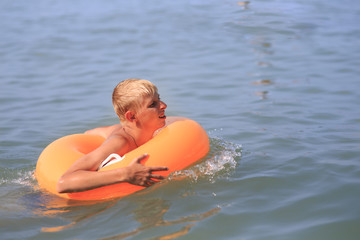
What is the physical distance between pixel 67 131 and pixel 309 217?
Answer: 3.50 m

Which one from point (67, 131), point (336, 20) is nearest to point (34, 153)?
point (67, 131)

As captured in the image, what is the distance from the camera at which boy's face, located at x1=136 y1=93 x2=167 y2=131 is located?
393 centimetres

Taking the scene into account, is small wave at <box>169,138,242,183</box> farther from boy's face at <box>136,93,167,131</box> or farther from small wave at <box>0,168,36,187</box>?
small wave at <box>0,168,36,187</box>

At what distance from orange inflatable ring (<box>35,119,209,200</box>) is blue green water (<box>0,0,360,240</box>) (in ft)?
0.32

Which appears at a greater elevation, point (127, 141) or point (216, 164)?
point (127, 141)

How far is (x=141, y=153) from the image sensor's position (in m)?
3.80

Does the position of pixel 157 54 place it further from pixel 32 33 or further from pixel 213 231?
pixel 213 231

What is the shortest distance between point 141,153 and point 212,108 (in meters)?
2.87

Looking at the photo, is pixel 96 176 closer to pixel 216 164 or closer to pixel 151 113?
pixel 151 113

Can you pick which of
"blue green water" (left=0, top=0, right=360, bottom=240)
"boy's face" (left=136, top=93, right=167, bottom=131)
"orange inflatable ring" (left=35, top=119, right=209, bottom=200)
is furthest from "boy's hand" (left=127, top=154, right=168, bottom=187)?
"boy's face" (left=136, top=93, right=167, bottom=131)

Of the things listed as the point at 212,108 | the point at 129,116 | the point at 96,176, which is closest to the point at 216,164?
the point at 129,116

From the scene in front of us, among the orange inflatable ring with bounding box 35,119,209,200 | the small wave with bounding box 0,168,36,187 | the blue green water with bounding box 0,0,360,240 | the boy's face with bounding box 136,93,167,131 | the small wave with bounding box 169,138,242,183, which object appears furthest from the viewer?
the small wave with bounding box 0,168,36,187

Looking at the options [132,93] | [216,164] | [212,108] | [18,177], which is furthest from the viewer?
[212,108]

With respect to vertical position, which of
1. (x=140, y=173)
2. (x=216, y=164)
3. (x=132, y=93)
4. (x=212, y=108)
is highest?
(x=132, y=93)
